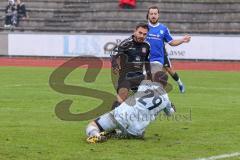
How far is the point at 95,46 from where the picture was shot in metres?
34.8

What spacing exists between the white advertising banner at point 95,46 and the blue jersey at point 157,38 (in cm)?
1761

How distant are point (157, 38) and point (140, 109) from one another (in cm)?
471

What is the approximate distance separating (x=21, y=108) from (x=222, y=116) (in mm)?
4254

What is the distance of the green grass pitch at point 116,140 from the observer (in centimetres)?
928

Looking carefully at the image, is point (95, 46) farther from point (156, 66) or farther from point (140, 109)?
point (140, 109)

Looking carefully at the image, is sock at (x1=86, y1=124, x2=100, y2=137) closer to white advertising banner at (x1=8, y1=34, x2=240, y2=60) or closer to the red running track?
the red running track

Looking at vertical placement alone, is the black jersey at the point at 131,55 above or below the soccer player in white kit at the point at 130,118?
above

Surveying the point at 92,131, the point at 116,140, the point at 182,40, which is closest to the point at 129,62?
the point at 116,140

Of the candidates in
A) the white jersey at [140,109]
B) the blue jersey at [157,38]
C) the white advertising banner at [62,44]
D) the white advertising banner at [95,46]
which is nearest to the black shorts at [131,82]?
the white jersey at [140,109]

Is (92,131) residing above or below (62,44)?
above

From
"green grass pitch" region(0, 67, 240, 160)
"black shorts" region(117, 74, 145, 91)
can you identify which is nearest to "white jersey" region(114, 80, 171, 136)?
"green grass pitch" region(0, 67, 240, 160)

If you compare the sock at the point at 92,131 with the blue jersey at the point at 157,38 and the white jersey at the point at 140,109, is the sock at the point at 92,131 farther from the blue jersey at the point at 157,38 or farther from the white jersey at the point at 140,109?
the blue jersey at the point at 157,38

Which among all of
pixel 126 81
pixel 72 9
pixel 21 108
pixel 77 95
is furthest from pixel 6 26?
pixel 126 81

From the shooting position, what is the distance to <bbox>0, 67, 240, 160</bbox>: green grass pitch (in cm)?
928
